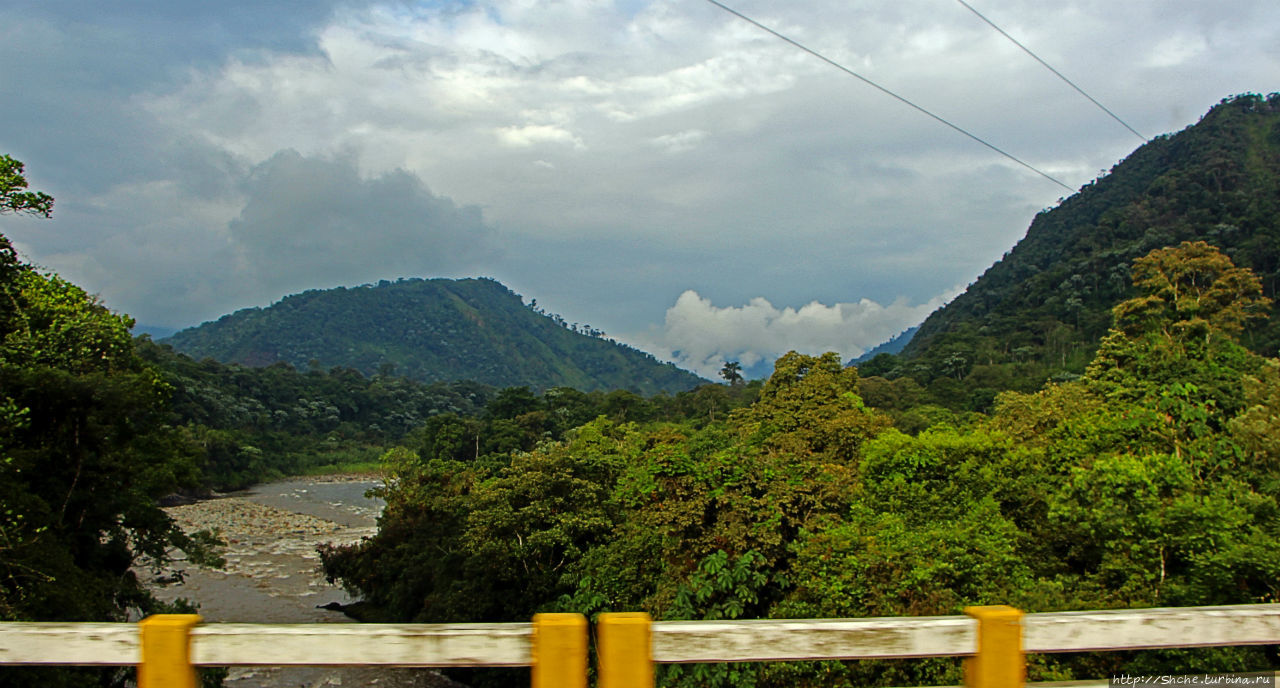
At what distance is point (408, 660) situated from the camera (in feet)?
8.93

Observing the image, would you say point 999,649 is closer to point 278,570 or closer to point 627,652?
point 627,652

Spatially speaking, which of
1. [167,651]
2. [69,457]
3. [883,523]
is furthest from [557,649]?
[69,457]

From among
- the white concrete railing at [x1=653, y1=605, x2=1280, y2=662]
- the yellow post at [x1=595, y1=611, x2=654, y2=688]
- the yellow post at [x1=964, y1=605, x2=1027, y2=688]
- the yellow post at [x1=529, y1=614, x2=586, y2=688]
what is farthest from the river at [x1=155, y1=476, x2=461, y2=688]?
the yellow post at [x1=964, y1=605, x2=1027, y2=688]

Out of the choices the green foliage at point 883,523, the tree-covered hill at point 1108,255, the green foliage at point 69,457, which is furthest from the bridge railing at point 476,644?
the tree-covered hill at point 1108,255

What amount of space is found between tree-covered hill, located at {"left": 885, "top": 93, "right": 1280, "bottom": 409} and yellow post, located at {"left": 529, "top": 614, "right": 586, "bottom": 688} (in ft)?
176

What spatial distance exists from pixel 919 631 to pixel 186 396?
235ft

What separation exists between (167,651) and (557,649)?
1434 mm

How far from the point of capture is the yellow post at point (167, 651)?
2701 millimetres

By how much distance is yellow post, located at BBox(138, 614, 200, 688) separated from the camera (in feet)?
8.86

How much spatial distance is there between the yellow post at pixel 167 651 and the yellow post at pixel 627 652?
1518 mm

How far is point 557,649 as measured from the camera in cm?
270

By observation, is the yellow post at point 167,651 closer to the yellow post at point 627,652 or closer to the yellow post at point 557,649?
the yellow post at point 557,649

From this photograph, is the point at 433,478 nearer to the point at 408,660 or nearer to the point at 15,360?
the point at 15,360

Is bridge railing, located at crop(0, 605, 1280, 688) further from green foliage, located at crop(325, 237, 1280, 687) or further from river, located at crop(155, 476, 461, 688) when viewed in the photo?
river, located at crop(155, 476, 461, 688)
